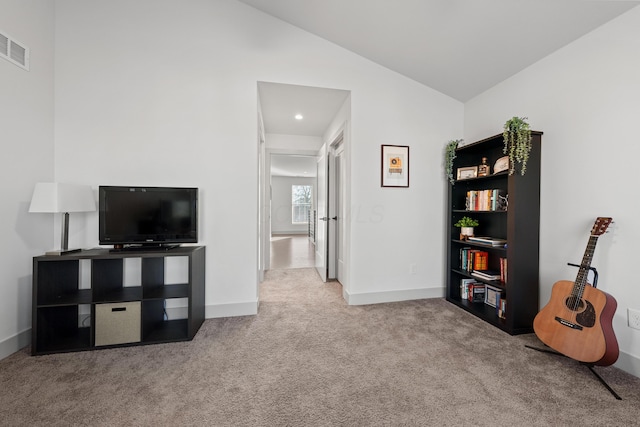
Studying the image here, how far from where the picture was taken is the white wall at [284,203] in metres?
10.6

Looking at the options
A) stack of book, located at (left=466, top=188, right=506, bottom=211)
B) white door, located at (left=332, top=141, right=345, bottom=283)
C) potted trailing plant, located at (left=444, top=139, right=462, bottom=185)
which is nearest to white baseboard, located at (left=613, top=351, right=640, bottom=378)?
stack of book, located at (left=466, top=188, right=506, bottom=211)

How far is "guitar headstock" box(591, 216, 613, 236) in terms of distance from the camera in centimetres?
172

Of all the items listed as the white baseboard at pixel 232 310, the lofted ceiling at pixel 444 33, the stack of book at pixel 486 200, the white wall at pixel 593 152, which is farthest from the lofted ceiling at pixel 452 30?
the white baseboard at pixel 232 310

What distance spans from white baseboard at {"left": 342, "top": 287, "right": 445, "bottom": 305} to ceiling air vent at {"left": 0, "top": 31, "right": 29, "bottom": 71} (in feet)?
11.4

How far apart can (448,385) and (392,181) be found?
2026mm

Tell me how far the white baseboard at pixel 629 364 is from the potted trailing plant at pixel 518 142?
4.75 feet

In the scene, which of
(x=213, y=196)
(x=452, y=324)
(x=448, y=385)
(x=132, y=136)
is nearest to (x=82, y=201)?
(x=132, y=136)

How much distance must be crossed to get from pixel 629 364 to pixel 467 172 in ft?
6.18

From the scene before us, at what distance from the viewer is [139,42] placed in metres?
2.38

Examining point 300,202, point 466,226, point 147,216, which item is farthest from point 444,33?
point 300,202

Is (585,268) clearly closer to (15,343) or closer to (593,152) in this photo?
(593,152)

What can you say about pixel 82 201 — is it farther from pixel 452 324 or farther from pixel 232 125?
pixel 452 324

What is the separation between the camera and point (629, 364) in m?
1.69

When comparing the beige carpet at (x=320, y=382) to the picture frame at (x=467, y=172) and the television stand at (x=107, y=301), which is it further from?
the picture frame at (x=467, y=172)
